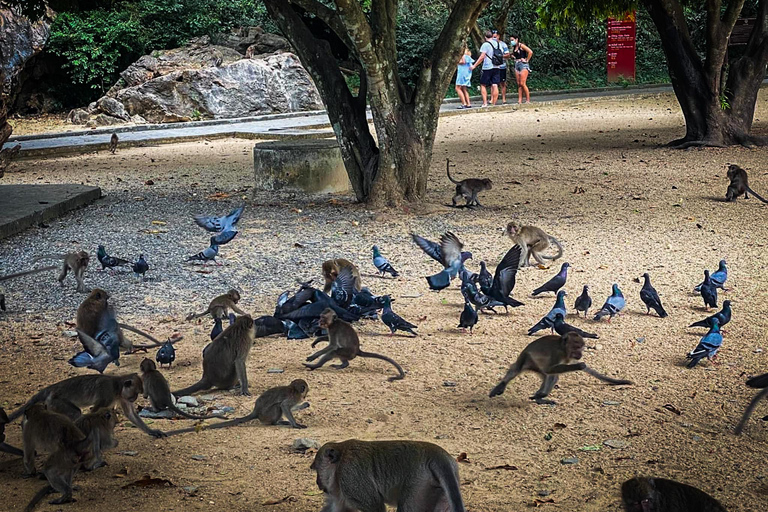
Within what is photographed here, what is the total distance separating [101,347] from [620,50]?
28.8 metres

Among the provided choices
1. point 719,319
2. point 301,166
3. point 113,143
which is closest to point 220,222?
point 301,166

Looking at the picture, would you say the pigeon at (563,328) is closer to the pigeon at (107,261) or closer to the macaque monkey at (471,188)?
the pigeon at (107,261)

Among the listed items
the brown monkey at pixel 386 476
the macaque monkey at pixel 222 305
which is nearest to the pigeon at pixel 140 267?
the macaque monkey at pixel 222 305

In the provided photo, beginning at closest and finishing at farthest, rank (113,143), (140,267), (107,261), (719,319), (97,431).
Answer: (97,431) < (719,319) < (140,267) < (107,261) < (113,143)

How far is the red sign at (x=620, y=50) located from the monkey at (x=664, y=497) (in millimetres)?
29785

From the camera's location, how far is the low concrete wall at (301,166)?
13414mm

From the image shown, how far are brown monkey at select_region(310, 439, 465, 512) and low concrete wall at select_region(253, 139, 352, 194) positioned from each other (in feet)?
32.1

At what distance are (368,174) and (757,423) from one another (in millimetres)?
7608

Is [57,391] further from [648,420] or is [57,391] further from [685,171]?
[685,171]

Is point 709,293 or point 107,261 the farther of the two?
point 107,261

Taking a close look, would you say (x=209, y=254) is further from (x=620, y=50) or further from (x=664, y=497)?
(x=620, y=50)

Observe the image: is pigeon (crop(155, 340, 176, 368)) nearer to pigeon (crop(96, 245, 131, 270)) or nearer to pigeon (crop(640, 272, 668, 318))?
pigeon (crop(96, 245, 131, 270))

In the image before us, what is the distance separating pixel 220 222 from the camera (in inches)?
392

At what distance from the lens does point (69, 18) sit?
27219mm
